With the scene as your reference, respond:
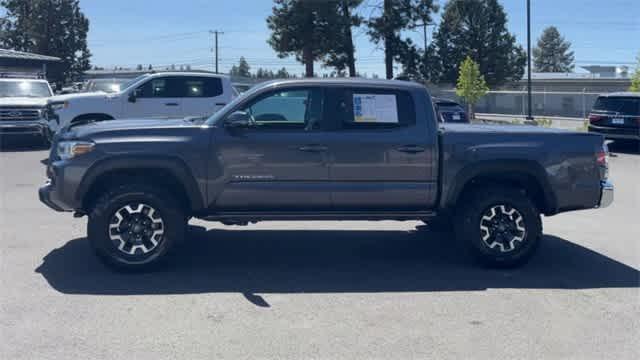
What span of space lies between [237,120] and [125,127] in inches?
44.8

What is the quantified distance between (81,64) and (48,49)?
354cm

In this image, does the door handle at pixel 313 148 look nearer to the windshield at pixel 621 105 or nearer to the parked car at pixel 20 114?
the parked car at pixel 20 114

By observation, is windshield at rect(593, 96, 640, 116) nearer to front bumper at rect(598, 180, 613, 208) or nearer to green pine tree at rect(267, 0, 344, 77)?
front bumper at rect(598, 180, 613, 208)

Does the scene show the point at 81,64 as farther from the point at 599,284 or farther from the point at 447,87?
the point at 599,284

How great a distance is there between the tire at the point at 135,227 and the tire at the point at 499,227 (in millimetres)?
2878

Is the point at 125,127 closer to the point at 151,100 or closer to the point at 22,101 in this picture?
the point at 151,100

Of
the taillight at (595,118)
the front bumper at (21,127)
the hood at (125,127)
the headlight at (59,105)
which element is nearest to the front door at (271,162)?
the hood at (125,127)

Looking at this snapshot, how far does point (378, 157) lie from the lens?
7.04 metres

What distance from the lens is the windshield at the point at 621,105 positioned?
771 inches

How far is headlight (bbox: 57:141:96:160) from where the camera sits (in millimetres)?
6816

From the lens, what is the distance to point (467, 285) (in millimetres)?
6676

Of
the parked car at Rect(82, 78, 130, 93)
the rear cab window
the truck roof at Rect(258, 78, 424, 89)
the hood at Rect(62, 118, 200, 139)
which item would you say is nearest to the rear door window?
the parked car at Rect(82, 78, 130, 93)

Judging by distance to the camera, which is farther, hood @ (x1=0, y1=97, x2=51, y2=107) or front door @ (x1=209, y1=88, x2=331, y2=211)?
hood @ (x1=0, y1=97, x2=51, y2=107)

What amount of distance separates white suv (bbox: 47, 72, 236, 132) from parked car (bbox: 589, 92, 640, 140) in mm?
10807
